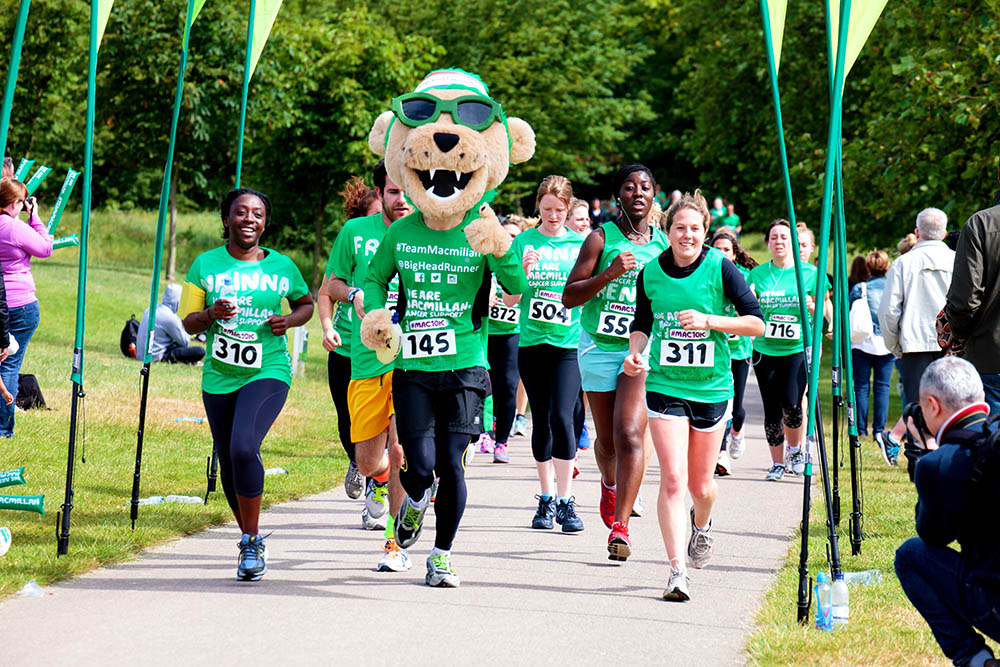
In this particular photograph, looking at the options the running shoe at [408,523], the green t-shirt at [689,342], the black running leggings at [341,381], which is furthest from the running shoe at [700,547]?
the black running leggings at [341,381]

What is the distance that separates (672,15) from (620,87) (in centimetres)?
567

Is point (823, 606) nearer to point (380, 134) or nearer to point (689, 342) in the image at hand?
point (689, 342)

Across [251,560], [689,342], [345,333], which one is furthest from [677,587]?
[345,333]

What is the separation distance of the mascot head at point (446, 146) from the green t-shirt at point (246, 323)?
32.9 inches

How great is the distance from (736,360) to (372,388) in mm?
4840

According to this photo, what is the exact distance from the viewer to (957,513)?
4535mm

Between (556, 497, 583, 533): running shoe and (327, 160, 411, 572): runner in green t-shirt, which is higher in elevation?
(327, 160, 411, 572): runner in green t-shirt

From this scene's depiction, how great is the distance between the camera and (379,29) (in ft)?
107

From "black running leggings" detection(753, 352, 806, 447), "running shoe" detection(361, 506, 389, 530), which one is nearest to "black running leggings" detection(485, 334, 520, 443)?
"black running leggings" detection(753, 352, 806, 447)

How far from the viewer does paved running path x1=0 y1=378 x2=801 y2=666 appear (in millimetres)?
5266

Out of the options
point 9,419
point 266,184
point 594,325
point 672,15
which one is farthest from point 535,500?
point 672,15

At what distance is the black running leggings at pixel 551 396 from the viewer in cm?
834

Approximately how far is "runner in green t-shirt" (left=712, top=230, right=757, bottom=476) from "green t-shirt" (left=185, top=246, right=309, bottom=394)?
175 inches

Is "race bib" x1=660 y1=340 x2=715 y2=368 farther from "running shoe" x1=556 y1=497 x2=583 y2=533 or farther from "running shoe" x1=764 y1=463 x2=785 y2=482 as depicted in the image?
"running shoe" x1=764 y1=463 x2=785 y2=482
